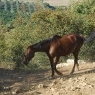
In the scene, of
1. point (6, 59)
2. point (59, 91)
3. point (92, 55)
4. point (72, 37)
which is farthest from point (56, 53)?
point (6, 59)

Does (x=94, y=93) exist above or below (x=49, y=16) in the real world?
below

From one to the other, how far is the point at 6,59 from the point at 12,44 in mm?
1471

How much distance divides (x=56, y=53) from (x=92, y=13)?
10.9m

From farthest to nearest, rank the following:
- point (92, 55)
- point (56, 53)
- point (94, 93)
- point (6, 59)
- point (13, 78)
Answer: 1. point (6, 59)
2. point (92, 55)
3. point (13, 78)
4. point (56, 53)
5. point (94, 93)

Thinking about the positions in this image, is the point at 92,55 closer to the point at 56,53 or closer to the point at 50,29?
the point at 50,29

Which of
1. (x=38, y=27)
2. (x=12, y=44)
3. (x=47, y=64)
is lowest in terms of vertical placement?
(x=47, y=64)

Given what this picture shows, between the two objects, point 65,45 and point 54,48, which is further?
point 65,45

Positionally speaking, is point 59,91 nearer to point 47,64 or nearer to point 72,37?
point 72,37

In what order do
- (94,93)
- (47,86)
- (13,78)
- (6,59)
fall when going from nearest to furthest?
(94,93) → (47,86) → (13,78) → (6,59)

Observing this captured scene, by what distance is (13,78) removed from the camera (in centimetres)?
996

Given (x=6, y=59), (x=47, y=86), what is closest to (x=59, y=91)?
(x=47, y=86)

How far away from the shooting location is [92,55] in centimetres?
1558

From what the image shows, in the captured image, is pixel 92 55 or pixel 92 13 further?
pixel 92 13

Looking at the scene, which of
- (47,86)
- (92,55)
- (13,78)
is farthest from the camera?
(92,55)
